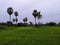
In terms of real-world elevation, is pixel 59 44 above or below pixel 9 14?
below

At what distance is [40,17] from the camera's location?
5950 inches

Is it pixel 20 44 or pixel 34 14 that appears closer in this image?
pixel 20 44

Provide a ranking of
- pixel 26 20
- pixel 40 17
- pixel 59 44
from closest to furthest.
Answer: pixel 59 44 → pixel 40 17 → pixel 26 20

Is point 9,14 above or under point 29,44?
above

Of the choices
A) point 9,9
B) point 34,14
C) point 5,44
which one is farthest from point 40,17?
point 5,44

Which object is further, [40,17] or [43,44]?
[40,17]

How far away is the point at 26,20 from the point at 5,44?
486 ft

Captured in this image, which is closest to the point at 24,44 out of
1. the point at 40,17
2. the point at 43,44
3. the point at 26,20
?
the point at 43,44

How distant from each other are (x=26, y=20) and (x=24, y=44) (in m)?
149

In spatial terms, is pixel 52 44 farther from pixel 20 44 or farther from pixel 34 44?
pixel 20 44

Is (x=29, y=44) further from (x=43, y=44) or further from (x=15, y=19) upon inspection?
(x=15, y=19)

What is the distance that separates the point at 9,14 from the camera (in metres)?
121

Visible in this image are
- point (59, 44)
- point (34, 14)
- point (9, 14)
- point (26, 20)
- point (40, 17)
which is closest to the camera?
point (59, 44)

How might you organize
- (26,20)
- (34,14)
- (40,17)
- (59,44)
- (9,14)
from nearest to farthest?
(59,44) → (9,14) → (34,14) → (40,17) → (26,20)
